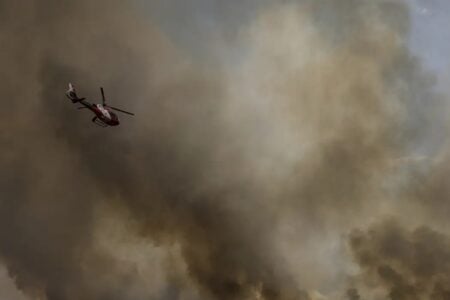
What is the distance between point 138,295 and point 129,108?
17022 mm

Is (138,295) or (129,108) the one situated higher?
(129,108)

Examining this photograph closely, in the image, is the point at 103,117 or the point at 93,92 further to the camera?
the point at 93,92

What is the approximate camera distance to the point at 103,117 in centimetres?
3466

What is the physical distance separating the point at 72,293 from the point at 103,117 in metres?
18.8

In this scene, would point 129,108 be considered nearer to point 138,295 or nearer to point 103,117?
point 103,117

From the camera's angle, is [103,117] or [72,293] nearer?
[103,117]

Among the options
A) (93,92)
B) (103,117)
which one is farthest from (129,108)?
(103,117)

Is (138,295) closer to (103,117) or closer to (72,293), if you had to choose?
(72,293)

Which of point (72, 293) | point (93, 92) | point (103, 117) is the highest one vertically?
point (93, 92)

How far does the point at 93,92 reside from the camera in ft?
149

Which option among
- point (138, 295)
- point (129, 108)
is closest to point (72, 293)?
point (138, 295)

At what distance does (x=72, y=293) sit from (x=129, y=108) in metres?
17.2

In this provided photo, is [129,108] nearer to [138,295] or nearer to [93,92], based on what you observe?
[93,92]

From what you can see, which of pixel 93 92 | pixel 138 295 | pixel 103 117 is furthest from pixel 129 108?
pixel 138 295
